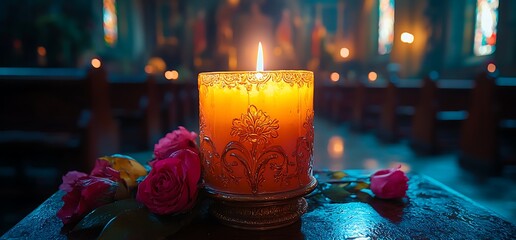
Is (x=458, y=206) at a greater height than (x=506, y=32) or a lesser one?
lesser

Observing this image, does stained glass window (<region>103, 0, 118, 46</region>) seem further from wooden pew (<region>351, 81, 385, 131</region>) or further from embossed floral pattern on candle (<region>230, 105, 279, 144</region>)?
embossed floral pattern on candle (<region>230, 105, 279, 144</region>)

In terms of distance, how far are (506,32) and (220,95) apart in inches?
267

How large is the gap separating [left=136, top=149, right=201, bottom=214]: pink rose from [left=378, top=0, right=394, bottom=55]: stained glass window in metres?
11.0

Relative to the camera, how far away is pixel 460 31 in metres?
7.70

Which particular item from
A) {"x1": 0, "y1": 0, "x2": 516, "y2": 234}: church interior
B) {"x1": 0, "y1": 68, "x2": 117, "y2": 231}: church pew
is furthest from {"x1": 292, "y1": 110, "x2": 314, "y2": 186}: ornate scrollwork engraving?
{"x1": 0, "y1": 68, "x2": 117, "y2": 231}: church pew

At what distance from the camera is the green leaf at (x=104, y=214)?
596mm

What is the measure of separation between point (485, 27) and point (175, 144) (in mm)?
7834

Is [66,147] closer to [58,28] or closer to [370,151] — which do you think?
[370,151]

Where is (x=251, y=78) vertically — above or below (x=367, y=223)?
above

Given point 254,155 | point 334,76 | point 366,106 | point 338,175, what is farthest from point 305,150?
point 334,76

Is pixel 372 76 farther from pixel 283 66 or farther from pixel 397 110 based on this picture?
pixel 397 110

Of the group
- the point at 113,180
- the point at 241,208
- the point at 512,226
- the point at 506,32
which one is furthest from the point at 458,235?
the point at 506,32

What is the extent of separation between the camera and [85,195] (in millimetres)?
643

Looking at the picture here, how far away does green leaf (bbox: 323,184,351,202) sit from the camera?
777 mm
